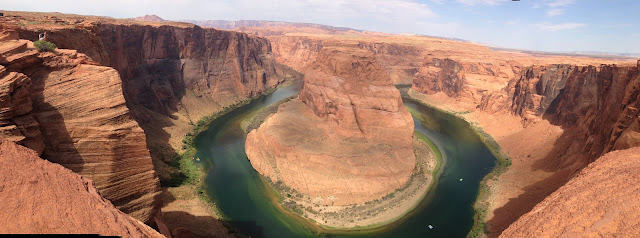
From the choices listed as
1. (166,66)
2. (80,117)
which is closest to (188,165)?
(80,117)

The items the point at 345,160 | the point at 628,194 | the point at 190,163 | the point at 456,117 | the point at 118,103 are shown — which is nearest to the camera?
the point at 628,194

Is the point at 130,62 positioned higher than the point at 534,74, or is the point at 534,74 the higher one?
the point at 534,74

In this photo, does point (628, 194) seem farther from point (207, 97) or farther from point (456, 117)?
point (207, 97)

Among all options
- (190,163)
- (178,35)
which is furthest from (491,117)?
(178,35)

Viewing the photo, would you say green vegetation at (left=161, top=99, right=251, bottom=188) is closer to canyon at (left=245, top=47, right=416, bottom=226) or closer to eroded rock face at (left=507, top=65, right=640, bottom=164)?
canyon at (left=245, top=47, right=416, bottom=226)

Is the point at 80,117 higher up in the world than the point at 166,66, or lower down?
higher up

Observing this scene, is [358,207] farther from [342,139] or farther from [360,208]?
[342,139]

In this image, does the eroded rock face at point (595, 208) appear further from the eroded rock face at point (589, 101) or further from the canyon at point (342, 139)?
the canyon at point (342, 139)
